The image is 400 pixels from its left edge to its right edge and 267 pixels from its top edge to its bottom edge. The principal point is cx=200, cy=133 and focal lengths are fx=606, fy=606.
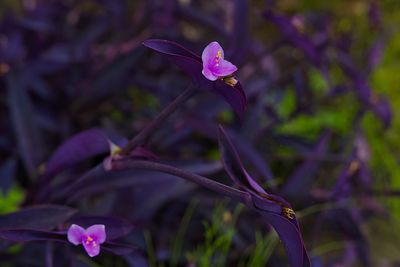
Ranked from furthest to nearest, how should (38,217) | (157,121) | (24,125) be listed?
(24,125) → (38,217) → (157,121)

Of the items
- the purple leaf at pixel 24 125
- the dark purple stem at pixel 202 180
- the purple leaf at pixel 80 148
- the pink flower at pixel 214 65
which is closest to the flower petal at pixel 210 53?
the pink flower at pixel 214 65

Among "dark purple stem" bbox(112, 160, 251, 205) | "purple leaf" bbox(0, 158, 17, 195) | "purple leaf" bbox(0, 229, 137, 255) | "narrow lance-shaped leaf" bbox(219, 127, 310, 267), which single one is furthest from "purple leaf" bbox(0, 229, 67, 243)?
"purple leaf" bbox(0, 158, 17, 195)

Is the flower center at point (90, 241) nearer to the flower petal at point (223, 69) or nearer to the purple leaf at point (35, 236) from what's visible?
the purple leaf at point (35, 236)

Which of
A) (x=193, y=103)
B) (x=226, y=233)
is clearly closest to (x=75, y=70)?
(x=193, y=103)

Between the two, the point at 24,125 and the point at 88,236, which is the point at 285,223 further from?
the point at 24,125

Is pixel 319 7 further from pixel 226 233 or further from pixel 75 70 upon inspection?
pixel 226 233

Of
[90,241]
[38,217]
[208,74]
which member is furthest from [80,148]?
[208,74]
